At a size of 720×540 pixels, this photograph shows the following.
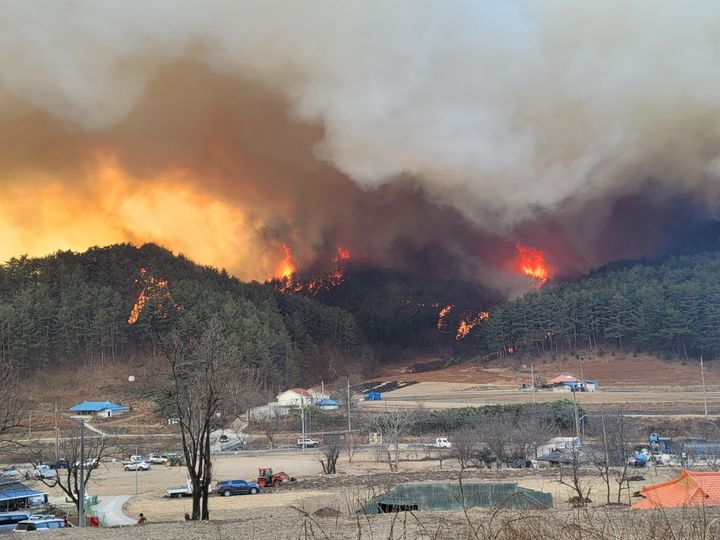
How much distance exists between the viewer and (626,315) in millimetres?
101750

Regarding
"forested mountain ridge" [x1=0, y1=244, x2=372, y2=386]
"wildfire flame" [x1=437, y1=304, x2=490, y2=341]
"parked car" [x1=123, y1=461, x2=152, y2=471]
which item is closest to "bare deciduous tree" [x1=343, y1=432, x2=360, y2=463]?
"parked car" [x1=123, y1=461, x2=152, y2=471]

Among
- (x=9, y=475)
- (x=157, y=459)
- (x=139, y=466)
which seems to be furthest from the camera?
(x=157, y=459)

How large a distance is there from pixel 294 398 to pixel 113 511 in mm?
52505

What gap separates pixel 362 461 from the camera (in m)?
50.1

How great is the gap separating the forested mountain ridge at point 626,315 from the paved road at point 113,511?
82258mm

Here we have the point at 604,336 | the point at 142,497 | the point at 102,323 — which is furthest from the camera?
the point at 604,336

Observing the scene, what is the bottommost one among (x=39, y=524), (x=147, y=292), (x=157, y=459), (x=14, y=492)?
(x=157, y=459)

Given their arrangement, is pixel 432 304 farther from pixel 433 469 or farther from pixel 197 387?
pixel 197 387

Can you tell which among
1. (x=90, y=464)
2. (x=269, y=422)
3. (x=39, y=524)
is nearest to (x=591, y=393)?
(x=269, y=422)

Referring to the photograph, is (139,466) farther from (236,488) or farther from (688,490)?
(688,490)

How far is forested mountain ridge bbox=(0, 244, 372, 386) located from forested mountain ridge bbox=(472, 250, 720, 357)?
33985 mm

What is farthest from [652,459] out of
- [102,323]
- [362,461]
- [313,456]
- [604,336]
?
[102,323]

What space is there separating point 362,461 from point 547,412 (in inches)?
759

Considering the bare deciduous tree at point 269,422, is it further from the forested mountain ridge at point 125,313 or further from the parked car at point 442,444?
the parked car at point 442,444
